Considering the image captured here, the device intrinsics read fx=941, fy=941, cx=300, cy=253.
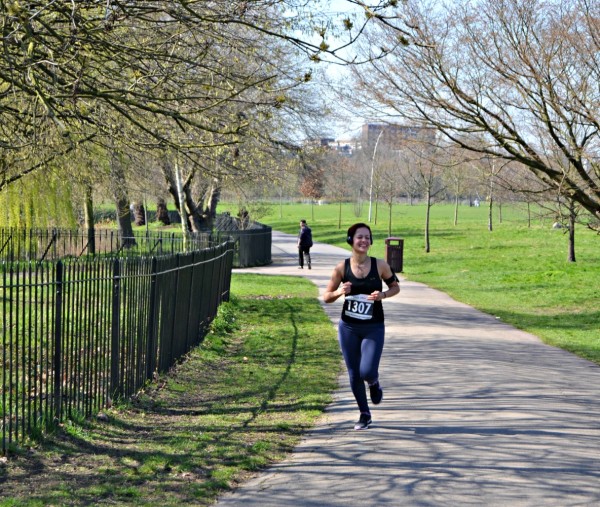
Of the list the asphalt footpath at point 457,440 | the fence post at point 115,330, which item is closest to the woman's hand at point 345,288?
the asphalt footpath at point 457,440

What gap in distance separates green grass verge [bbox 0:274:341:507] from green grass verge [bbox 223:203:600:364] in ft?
15.8

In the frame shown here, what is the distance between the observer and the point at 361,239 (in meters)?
8.27

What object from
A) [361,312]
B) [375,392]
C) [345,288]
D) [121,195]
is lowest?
[375,392]

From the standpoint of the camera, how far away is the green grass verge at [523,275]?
1827 cm

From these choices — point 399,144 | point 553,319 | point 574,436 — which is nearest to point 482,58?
point 399,144

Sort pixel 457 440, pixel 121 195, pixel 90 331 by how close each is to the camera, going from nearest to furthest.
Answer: pixel 457 440, pixel 90 331, pixel 121 195

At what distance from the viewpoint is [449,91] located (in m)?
17.5

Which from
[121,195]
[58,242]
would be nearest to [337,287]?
[121,195]

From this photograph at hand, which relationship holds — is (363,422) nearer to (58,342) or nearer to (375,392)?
(375,392)

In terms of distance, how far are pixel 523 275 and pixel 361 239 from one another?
22388 millimetres

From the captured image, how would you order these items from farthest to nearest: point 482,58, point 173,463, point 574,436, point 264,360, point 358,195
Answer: point 358,195, point 482,58, point 264,360, point 574,436, point 173,463

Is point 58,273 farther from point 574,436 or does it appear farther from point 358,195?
point 358,195

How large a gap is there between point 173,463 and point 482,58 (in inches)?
481

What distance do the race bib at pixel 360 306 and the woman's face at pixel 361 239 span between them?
1.37 feet
